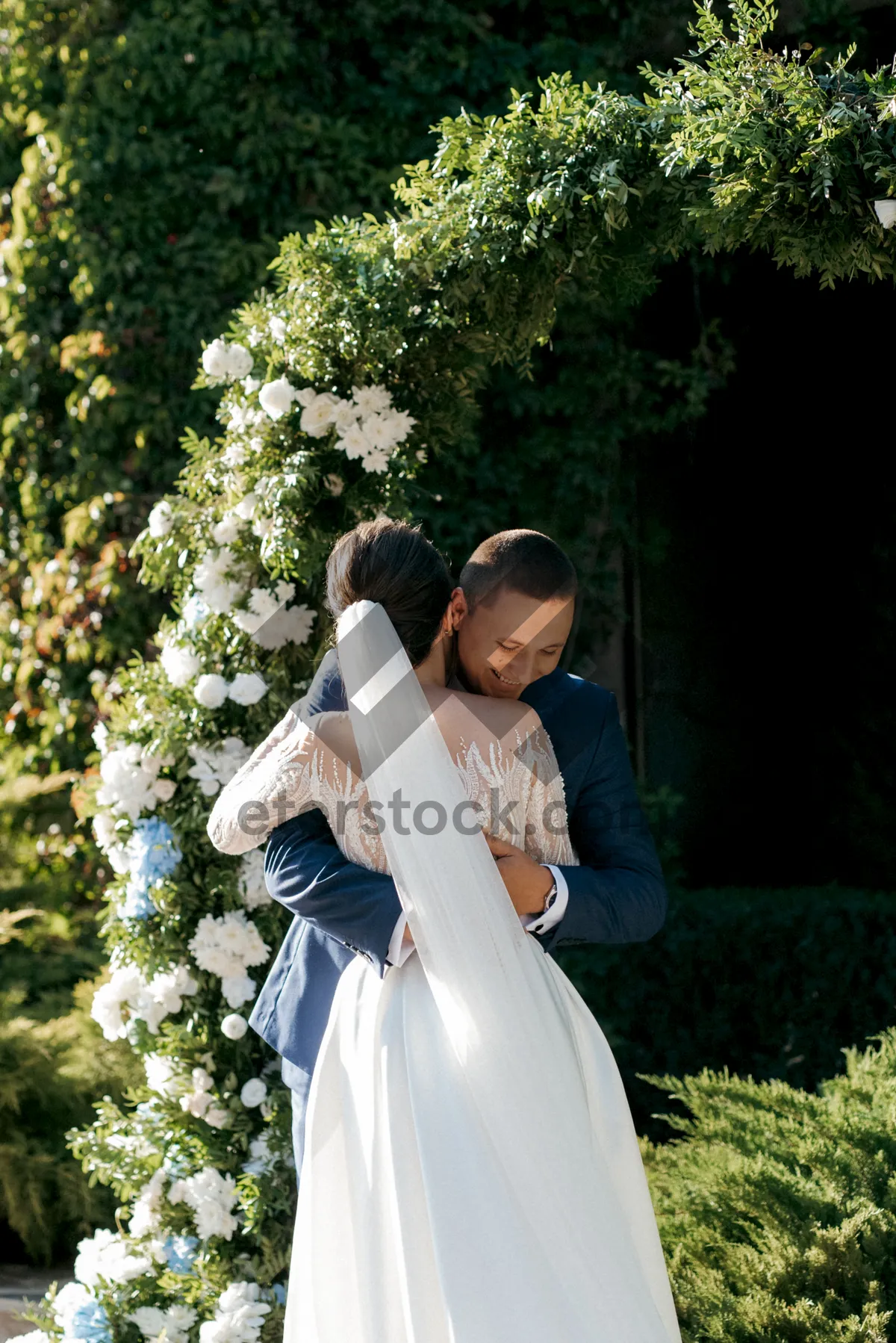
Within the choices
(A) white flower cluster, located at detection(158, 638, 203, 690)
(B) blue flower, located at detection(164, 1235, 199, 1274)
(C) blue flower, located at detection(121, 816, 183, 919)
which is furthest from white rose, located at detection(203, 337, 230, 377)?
(B) blue flower, located at detection(164, 1235, 199, 1274)

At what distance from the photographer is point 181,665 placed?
3385 millimetres

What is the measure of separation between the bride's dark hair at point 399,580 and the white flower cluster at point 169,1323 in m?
1.86

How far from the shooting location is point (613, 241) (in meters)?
2.88

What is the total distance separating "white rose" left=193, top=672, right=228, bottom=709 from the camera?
3.28 m

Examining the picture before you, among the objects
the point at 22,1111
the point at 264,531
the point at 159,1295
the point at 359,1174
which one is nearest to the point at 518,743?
the point at 359,1174

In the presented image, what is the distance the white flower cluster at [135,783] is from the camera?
333cm

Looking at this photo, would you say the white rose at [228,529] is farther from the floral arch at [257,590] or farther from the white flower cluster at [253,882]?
the white flower cluster at [253,882]

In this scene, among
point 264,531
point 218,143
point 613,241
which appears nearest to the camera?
point 613,241

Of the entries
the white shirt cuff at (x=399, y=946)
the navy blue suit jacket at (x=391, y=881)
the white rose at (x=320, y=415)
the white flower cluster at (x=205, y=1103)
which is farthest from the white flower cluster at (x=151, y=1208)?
the white rose at (x=320, y=415)

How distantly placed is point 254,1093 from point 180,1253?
431mm

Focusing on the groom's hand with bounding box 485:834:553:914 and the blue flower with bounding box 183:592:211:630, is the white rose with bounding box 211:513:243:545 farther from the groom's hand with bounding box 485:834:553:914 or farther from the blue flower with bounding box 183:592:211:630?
the groom's hand with bounding box 485:834:553:914

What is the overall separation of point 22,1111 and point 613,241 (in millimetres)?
3307

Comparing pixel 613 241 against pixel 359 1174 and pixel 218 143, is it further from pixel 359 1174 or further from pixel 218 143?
pixel 218 143

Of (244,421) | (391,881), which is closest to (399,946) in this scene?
(391,881)
